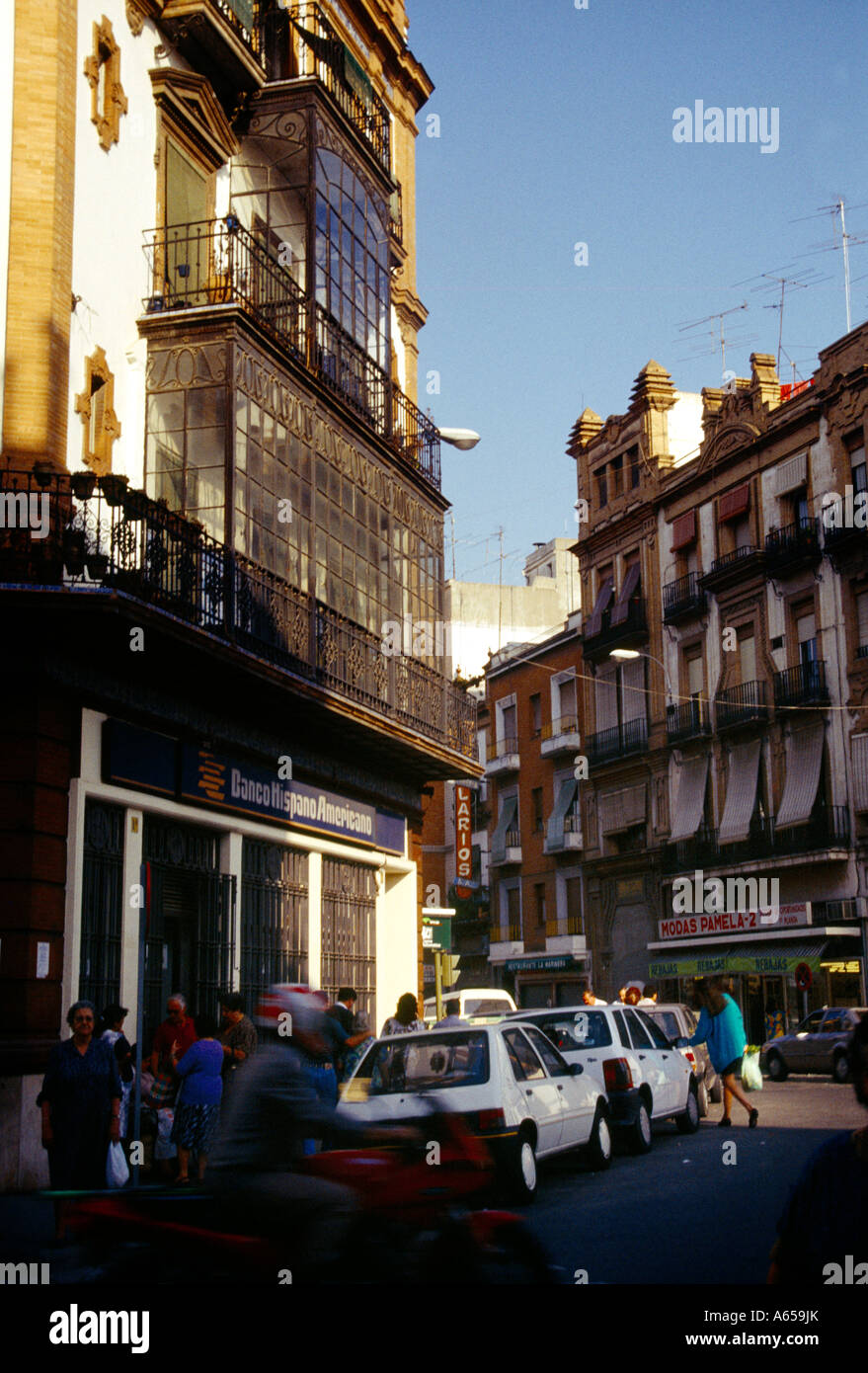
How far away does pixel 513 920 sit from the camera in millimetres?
57875

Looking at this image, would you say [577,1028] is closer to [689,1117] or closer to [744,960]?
[689,1117]

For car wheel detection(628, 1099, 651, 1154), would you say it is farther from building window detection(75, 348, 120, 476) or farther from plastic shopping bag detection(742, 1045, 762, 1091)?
building window detection(75, 348, 120, 476)

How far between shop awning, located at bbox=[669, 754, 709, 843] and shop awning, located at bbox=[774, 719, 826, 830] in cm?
435

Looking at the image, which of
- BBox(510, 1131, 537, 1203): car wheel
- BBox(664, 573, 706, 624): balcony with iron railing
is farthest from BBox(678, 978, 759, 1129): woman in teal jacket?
BBox(664, 573, 706, 624): balcony with iron railing

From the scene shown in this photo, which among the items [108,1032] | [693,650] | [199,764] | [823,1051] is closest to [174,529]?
[199,764]

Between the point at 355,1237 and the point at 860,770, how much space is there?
3341 centimetres

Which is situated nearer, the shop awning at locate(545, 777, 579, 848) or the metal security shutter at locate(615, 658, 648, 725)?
the metal security shutter at locate(615, 658, 648, 725)

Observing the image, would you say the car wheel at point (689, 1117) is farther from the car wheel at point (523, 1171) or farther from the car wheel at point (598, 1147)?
the car wheel at point (523, 1171)

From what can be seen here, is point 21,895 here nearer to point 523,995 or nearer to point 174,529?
point 174,529

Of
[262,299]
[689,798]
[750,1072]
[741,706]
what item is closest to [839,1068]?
[750,1072]

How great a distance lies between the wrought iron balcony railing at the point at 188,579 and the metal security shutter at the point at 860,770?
19.1 m

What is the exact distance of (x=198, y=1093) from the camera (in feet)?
39.8

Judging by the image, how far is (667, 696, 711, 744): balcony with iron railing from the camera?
4566cm

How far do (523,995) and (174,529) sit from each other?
42860mm
